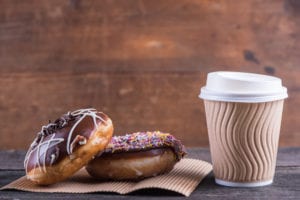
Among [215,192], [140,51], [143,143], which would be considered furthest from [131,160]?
[140,51]

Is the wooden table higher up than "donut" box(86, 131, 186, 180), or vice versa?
"donut" box(86, 131, 186, 180)

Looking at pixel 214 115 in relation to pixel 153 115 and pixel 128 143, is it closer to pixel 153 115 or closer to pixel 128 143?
pixel 128 143

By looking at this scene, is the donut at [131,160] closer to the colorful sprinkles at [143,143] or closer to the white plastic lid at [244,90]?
the colorful sprinkles at [143,143]

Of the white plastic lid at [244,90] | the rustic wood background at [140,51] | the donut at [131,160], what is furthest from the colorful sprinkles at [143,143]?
the rustic wood background at [140,51]

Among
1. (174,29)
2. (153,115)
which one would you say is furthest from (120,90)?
(174,29)

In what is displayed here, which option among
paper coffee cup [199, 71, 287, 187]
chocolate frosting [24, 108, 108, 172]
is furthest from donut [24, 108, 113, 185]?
paper coffee cup [199, 71, 287, 187]

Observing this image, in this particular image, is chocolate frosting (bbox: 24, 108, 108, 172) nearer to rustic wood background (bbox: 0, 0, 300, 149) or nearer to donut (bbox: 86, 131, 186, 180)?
donut (bbox: 86, 131, 186, 180)

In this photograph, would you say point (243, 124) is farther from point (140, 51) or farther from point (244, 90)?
point (140, 51)
